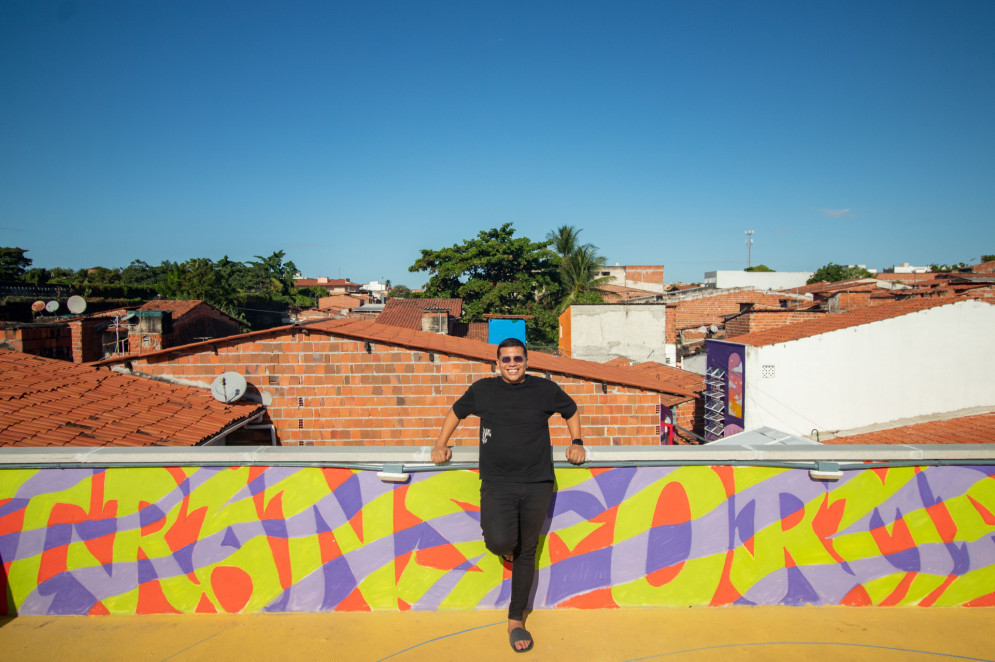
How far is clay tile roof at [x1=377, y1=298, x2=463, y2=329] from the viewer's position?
24.8 m

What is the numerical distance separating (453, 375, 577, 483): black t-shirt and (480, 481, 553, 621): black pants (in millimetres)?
56

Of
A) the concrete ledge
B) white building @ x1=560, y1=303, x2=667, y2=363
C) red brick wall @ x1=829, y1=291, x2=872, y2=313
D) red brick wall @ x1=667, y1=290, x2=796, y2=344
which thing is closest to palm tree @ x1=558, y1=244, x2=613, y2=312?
red brick wall @ x1=667, y1=290, x2=796, y2=344

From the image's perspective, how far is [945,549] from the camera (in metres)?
3.01

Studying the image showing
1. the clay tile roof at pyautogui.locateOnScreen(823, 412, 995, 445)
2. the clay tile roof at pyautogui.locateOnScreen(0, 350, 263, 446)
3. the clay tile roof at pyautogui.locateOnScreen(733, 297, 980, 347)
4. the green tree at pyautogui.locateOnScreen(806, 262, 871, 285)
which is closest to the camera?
the clay tile roof at pyautogui.locateOnScreen(0, 350, 263, 446)

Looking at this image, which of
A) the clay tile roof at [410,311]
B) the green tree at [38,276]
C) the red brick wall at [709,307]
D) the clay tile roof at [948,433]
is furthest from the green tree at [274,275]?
the clay tile roof at [948,433]

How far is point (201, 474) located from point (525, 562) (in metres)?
1.76

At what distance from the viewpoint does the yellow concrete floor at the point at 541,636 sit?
8.70 feet

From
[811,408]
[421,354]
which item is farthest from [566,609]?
[811,408]

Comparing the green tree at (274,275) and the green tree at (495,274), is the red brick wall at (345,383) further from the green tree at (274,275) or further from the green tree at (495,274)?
the green tree at (274,275)

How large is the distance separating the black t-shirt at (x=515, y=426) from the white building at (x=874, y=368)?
13276 mm

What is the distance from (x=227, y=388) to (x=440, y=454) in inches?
254

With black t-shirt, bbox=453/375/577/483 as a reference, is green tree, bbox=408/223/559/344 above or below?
above

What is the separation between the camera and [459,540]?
3.02 m

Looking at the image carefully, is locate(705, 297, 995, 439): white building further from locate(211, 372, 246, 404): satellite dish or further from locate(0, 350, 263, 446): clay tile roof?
locate(0, 350, 263, 446): clay tile roof
